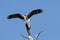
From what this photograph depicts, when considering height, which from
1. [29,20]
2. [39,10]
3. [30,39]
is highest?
[39,10]

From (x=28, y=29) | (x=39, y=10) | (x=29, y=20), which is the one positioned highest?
(x=39, y=10)

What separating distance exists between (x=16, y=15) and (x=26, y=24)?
0.84m

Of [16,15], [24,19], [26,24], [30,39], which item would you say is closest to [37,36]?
[30,39]

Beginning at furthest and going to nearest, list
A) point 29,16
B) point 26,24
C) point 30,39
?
point 29,16 → point 26,24 → point 30,39

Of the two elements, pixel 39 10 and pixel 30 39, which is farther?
pixel 39 10

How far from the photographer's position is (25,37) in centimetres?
584

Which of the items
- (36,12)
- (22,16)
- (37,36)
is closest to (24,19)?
(22,16)

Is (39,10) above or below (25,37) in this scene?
above

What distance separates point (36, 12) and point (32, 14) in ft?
0.72

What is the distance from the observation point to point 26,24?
6219 millimetres

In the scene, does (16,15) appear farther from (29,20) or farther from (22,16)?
(29,20)

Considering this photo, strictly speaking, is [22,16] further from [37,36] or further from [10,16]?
[37,36]

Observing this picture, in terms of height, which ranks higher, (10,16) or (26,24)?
(10,16)

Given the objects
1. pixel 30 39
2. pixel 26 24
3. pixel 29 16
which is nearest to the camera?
pixel 30 39
